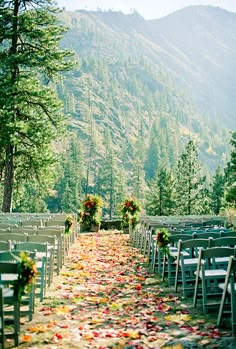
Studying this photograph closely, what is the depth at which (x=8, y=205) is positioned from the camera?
24.9 metres

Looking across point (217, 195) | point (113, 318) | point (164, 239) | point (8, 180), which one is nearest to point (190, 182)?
point (217, 195)

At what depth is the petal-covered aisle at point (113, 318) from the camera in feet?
18.0

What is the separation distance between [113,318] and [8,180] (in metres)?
19.3

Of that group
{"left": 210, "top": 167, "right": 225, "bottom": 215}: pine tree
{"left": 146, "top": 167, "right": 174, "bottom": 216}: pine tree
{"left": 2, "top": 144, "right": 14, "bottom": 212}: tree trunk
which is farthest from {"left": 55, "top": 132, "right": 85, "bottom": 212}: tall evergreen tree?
{"left": 2, "top": 144, "right": 14, "bottom": 212}: tree trunk

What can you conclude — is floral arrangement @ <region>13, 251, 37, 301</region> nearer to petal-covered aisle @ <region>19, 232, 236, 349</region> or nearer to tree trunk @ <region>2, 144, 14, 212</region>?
petal-covered aisle @ <region>19, 232, 236, 349</region>

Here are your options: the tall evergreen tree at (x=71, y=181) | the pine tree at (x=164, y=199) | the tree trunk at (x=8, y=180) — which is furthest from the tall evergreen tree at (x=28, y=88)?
the tall evergreen tree at (x=71, y=181)

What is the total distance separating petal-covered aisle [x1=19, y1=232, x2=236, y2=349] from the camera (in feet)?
18.0

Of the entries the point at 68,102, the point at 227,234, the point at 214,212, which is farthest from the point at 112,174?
the point at 227,234

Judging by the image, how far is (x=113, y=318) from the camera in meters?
6.55

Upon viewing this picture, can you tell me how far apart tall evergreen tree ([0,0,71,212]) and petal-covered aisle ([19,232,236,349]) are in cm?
1529

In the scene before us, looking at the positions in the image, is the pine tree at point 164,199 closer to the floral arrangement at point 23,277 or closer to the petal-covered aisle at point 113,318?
the petal-covered aisle at point 113,318

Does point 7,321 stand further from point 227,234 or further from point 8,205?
point 8,205

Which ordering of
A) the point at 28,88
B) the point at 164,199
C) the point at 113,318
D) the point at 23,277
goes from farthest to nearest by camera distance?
1. the point at 164,199
2. the point at 28,88
3. the point at 113,318
4. the point at 23,277

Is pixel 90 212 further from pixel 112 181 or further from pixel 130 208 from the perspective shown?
pixel 112 181
